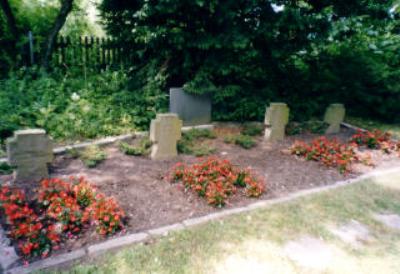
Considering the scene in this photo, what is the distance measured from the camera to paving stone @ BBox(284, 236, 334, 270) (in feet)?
10.6

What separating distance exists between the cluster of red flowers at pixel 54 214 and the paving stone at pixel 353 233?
7.69 ft

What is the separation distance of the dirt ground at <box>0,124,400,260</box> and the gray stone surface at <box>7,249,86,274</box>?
0.52 ft

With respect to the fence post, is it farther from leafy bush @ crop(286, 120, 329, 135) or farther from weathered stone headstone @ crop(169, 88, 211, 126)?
leafy bush @ crop(286, 120, 329, 135)

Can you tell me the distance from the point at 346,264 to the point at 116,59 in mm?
8026

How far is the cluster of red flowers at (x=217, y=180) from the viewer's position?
4.26m

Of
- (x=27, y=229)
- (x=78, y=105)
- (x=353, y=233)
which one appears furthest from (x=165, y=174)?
(x=78, y=105)

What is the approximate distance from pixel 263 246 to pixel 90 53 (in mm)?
8002

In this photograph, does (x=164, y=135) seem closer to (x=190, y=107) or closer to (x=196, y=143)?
(x=196, y=143)

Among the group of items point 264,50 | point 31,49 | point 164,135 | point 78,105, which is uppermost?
point 264,50

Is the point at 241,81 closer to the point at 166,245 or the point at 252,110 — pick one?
the point at 252,110

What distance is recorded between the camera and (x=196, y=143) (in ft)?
20.8

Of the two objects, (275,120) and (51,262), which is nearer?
(51,262)

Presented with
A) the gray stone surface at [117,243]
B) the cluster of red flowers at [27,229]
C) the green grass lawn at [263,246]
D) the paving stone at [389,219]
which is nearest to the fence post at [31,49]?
the cluster of red flowers at [27,229]

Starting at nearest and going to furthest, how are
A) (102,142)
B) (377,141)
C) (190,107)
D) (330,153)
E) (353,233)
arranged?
1. (353,233)
2. (102,142)
3. (330,153)
4. (377,141)
5. (190,107)
